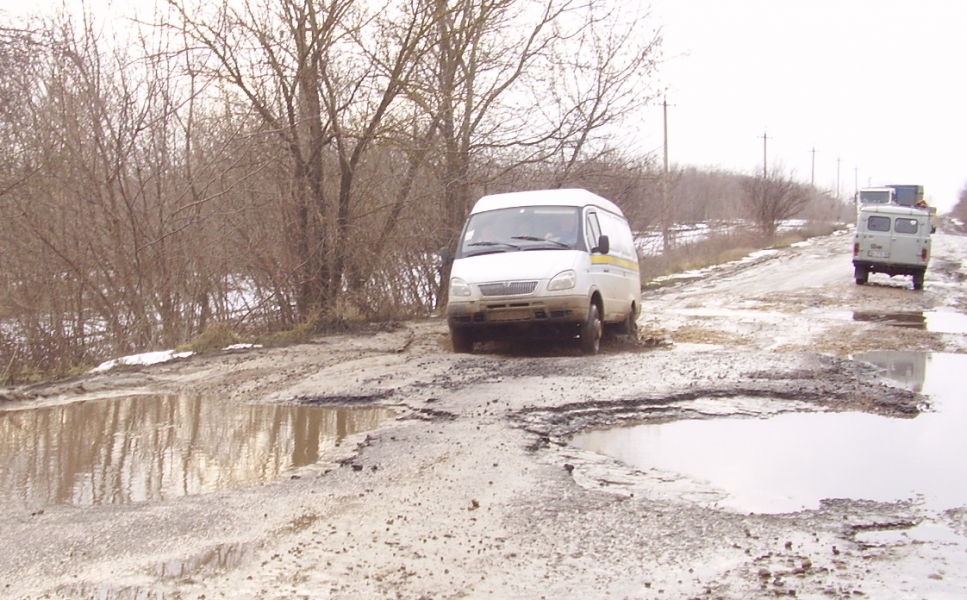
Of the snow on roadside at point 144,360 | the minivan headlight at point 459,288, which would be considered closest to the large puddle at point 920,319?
the minivan headlight at point 459,288

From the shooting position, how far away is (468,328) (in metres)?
11.2

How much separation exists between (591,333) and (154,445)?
5.85 m

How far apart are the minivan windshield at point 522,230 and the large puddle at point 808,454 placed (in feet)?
15.4

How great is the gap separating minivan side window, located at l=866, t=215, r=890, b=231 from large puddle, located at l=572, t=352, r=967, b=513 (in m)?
18.1

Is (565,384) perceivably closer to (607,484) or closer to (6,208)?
(607,484)

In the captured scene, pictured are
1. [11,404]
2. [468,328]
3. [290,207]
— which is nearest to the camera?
[11,404]

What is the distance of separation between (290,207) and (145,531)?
1034 centimetres

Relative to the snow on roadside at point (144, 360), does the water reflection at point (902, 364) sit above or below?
below

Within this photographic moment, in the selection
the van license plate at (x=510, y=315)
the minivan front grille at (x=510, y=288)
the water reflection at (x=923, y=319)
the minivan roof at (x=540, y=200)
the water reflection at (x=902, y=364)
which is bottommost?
the water reflection at (x=923, y=319)

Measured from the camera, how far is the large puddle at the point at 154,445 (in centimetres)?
558

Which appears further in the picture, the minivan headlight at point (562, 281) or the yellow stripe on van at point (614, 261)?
the yellow stripe on van at point (614, 261)

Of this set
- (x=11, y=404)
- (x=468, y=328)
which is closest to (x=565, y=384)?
(x=468, y=328)

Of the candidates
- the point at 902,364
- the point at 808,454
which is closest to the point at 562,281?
the point at 902,364

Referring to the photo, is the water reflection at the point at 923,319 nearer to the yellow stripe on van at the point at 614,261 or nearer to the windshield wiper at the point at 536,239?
the yellow stripe on van at the point at 614,261
